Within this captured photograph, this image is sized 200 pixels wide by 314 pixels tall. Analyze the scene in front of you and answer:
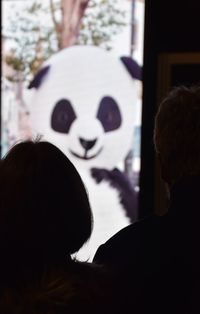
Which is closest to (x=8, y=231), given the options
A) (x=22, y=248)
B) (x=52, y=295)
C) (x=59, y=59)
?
(x=22, y=248)

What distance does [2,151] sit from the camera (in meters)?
2.94

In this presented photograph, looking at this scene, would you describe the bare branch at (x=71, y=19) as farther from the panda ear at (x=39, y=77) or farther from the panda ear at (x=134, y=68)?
the panda ear at (x=134, y=68)

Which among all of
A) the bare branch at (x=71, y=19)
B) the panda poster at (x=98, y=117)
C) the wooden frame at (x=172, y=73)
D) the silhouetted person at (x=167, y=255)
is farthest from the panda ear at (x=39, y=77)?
the silhouetted person at (x=167, y=255)

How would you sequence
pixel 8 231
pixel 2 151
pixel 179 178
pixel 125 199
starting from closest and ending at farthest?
1. pixel 8 231
2. pixel 179 178
3. pixel 125 199
4. pixel 2 151

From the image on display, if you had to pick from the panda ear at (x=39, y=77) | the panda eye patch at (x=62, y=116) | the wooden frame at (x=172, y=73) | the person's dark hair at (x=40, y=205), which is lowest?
the person's dark hair at (x=40, y=205)

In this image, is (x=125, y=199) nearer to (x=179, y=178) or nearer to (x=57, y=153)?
(x=179, y=178)

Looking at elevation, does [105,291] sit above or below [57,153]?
below

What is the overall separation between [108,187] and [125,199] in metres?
0.13

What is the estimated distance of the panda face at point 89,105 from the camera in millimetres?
2684

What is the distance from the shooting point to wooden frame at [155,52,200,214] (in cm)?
203

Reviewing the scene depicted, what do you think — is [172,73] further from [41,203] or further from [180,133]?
[41,203]

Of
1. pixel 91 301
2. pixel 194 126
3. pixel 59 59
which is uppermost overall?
pixel 59 59

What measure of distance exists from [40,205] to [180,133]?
0.42 m

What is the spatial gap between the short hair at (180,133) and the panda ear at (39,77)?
156 centimetres
